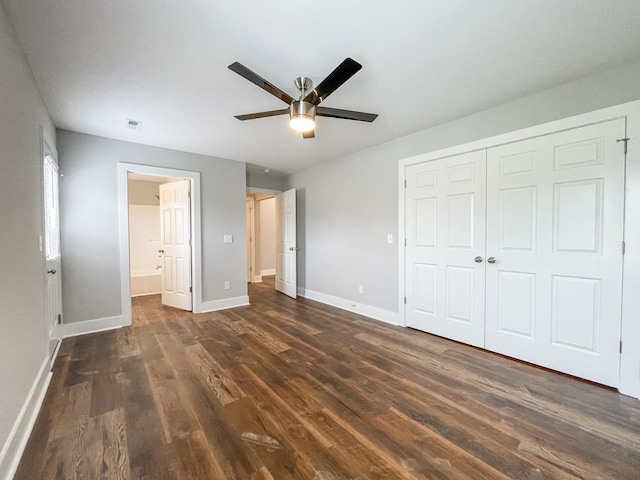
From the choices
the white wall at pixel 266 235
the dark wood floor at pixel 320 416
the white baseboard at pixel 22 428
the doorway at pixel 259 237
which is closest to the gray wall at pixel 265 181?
the doorway at pixel 259 237

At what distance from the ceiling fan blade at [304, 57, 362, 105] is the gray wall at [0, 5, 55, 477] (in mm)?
1787

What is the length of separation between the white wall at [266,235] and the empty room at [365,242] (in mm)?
3832

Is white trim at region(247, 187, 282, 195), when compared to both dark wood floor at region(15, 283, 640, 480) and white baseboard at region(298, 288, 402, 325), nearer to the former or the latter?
white baseboard at region(298, 288, 402, 325)

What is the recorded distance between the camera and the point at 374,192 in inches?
152

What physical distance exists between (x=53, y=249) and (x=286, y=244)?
3313 mm

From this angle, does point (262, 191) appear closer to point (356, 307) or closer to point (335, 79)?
point (356, 307)

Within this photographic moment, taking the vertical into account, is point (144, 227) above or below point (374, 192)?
below

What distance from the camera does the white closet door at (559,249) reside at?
209 cm

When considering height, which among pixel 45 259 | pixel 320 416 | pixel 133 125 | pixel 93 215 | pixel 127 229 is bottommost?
pixel 320 416

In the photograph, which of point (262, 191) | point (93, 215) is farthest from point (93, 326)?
point (262, 191)

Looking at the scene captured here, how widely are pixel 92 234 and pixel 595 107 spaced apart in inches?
210

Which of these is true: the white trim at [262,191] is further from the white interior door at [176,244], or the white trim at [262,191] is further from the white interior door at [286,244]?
the white interior door at [176,244]

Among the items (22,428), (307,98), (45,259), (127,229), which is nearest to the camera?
(22,428)

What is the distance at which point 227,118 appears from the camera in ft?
9.38
